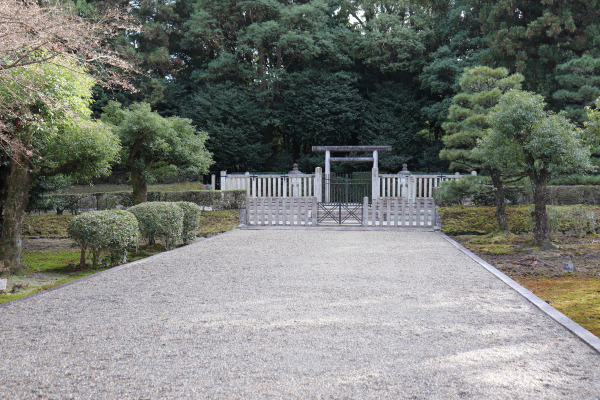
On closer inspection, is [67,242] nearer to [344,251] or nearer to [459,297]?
[344,251]

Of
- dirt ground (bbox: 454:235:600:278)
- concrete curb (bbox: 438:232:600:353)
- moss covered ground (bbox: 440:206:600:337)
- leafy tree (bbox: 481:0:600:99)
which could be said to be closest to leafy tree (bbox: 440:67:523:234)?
moss covered ground (bbox: 440:206:600:337)

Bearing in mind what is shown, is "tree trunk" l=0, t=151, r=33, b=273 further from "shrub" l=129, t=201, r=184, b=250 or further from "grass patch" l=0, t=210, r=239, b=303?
"shrub" l=129, t=201, r=184, b=250

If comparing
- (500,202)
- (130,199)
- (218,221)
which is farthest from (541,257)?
(130,199)

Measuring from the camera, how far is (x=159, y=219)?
836 centimetres

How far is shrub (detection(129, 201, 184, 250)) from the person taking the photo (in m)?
8.31

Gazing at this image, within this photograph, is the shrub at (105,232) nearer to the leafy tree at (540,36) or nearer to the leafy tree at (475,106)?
the leafy tree at (475,106)

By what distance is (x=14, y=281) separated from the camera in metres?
6.14

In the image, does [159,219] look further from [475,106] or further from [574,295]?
[475,106]

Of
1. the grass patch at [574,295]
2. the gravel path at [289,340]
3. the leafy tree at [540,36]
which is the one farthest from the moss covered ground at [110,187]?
the grass patch at [574,295]

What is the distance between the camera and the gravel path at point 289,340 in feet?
8.35

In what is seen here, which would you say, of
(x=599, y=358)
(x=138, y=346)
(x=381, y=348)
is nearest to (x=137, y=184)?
(x=138, y=346)

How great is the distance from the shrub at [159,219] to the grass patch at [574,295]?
19.6 ft

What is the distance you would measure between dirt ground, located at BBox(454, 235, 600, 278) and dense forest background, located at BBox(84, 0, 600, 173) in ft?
42.3

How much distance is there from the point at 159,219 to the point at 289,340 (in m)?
5.68
